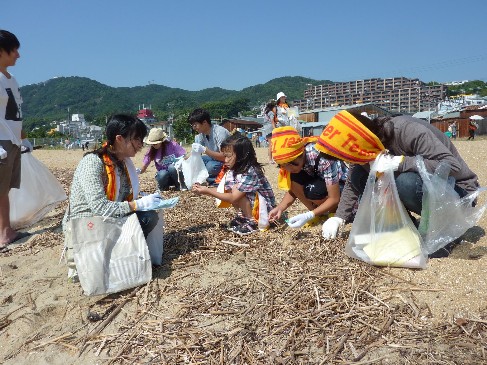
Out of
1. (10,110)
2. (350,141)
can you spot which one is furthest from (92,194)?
(10,110)

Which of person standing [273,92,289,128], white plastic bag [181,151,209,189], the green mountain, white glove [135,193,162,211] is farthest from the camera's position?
the green mountain

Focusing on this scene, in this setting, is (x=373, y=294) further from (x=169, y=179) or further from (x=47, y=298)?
(x=169, y=179)

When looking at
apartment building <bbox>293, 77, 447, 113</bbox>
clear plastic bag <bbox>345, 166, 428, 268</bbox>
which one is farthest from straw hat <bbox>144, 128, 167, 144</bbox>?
apartment building <bbox>293, 77, 447, 113</bbox>

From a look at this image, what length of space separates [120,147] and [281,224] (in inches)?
57.2

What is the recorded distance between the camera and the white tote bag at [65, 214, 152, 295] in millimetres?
2248

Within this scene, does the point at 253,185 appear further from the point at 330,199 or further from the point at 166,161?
the point at 166,161

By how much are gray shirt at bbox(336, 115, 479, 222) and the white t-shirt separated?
2.92 meters

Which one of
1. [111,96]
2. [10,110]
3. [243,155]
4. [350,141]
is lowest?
[243,155]

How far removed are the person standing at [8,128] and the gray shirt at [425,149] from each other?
2912 mm

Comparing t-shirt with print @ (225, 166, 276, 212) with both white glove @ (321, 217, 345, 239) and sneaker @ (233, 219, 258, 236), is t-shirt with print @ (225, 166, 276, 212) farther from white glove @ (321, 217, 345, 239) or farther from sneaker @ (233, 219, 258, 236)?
white glove @ (321, 217, 345, 239)

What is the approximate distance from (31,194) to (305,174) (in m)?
2.68

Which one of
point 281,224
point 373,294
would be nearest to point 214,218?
point 281,224

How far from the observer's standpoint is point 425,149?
2320 millimetres

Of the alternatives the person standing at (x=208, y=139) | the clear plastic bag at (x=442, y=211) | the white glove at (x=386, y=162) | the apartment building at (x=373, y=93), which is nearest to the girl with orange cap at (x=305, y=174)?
the white glove at (x=386, y=162)
